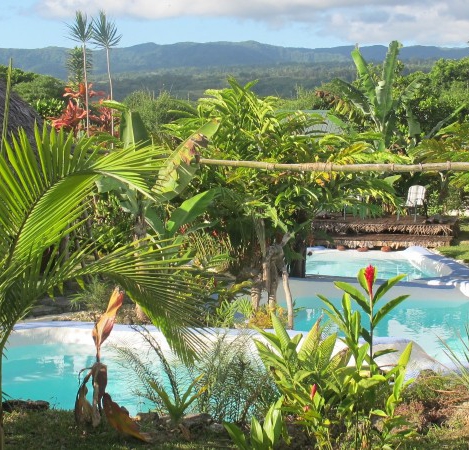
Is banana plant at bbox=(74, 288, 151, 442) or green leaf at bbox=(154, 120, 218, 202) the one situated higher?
green leaf at bbox=(154, 120, 218, 202)

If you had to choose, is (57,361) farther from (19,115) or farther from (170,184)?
(19,115)

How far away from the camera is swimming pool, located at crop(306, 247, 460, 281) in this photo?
41.9 feet

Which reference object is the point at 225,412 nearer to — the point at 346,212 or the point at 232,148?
the point at 232,148

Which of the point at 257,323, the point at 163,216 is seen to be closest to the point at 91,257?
the point at 163,216

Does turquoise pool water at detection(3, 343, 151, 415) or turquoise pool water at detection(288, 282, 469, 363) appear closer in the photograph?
turquoise pool water at detection(3, 343, 151, 415)

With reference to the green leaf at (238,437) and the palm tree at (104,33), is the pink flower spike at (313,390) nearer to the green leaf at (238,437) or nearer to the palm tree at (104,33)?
the green leaf at (238,437)

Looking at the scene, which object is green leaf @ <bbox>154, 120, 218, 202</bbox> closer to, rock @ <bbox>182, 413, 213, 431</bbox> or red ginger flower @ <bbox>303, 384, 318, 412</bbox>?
rock @ <bbox>182, 413, 213, 431</bbox>

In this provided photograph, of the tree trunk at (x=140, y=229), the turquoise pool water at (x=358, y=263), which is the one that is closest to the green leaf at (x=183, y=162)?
the tree trunk at (x=140, y=229)

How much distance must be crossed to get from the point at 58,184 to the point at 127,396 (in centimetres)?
310

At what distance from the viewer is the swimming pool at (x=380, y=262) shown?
1277cm

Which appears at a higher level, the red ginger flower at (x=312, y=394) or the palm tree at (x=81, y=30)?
the palm tree at (x=81, y=30)

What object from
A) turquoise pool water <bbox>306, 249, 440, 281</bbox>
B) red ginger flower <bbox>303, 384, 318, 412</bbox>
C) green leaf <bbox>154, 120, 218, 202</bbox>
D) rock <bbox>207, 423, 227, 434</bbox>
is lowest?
turquoise pool water <bbox>306, 249, 440, 281</bbox>

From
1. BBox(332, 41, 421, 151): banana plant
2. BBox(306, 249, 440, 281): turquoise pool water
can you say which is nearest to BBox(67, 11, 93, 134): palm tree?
BBox(332, 41, 421, 151): banana plant

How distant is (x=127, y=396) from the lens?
5.91 m
